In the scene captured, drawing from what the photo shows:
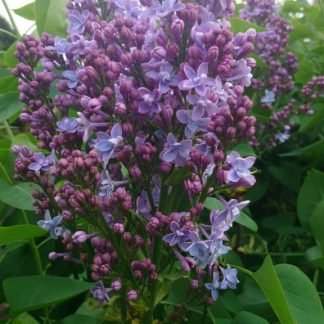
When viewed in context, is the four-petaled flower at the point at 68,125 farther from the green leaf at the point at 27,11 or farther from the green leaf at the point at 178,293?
the green leaf at the point at 27,11

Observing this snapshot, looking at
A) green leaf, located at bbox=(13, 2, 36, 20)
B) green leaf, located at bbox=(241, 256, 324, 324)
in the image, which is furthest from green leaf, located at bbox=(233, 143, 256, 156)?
green leaf, located at bbox=(13, 2, 36, 20)

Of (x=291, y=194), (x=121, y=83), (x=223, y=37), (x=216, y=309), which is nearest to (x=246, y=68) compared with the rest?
(x=223, y=37)

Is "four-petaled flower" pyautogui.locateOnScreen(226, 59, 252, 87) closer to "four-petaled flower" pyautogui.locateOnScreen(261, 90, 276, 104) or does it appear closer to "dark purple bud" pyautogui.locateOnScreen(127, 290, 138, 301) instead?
"dark purple bud" pyautogui.locateOnScreen(127, 290, 138, 301)

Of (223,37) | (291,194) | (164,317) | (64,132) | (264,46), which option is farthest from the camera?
(291,194)

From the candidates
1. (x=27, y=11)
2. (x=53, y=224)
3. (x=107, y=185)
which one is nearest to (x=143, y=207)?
(x=107, y=185)

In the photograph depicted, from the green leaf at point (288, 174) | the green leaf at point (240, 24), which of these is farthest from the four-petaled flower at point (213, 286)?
the green leaf at point (288, 174)

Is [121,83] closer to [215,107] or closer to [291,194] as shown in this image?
[215,107]
